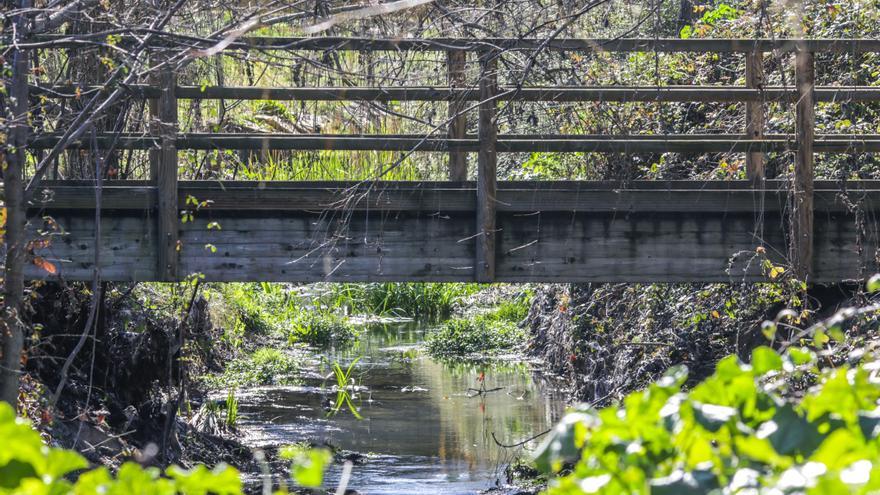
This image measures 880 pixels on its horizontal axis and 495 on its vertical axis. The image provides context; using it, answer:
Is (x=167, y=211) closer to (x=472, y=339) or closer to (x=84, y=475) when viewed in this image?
(x=84, y=475)

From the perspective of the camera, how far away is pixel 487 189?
746cm

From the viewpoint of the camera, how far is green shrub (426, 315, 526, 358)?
1441cm

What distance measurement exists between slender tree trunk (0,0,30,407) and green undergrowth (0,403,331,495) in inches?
145

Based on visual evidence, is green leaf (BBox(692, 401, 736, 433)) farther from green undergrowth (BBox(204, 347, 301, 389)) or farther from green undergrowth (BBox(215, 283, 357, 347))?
green undergrowth (BBox(215, 283, 357, 347))

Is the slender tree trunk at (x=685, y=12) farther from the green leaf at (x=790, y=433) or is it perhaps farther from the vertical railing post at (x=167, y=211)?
the green leaf at (x=790, y=433)

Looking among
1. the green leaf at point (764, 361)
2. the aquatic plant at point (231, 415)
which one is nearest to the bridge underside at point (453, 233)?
the aquatic plant at point (231, 415)

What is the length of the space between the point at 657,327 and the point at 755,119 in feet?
8.24

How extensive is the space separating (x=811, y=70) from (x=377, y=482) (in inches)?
169

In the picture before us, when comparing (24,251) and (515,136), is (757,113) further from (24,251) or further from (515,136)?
(24,251)

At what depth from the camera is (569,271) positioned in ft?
25.1

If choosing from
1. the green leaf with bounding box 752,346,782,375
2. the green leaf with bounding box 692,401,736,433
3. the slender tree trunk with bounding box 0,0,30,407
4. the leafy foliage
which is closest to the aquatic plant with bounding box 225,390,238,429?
the slender tree trunk with bounding box 0,0,30,407

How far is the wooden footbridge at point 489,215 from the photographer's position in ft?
24.2

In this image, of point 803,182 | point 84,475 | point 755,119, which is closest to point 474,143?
point 755,119

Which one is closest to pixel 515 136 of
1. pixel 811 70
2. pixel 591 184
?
pixel 591 184
